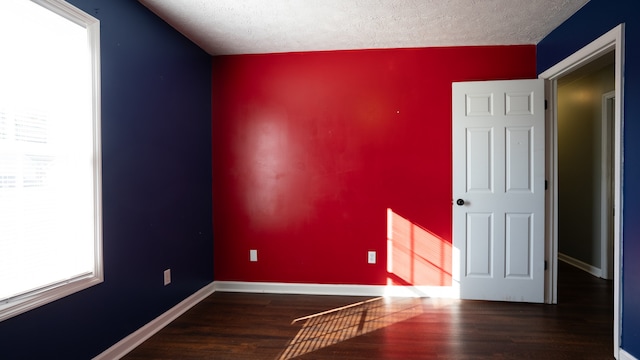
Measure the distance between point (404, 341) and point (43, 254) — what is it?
7.67 ft

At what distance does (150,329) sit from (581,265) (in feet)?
16.1

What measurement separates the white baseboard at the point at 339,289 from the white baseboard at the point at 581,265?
80.4 inches

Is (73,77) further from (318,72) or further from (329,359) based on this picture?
(329,359)

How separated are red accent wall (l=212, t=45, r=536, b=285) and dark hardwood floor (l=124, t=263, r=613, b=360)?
38 cm

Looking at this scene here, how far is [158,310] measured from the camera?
2559mm

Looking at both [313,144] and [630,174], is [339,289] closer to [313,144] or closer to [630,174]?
[313,144]

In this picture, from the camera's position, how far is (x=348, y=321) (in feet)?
8.71

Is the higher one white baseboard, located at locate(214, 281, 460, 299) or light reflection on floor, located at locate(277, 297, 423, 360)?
white baseboard, located at locate(214, 281, 460, 299)

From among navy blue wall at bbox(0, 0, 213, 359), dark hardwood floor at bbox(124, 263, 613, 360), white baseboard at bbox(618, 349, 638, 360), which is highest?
navy blue wall at bbox(0, 0, 213, 359)

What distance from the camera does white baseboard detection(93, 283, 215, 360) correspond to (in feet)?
6.93

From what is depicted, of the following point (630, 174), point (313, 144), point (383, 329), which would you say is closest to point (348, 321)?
point (383, 329)

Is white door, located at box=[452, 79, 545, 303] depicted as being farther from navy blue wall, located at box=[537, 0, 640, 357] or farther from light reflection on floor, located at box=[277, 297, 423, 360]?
navy blue wall, located at box=[537, 0, 640, 357]

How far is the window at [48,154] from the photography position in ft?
5.12

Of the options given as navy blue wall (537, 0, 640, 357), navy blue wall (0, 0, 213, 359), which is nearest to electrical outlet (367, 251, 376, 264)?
navy blue wall (0, 0, 213, 359)
